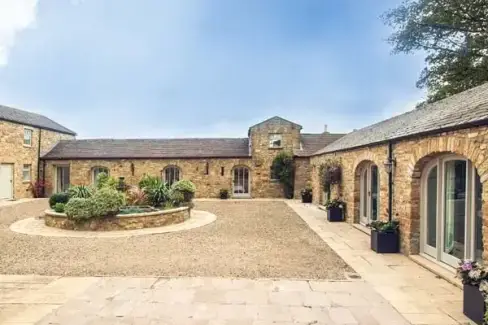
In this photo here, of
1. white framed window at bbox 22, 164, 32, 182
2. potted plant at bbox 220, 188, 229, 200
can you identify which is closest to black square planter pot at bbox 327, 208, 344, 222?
potted plant at bbox 220, 188, 229, 200

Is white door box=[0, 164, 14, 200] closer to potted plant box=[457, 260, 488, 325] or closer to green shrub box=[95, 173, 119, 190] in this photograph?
green shrub box=[95, 173, 119, 190]

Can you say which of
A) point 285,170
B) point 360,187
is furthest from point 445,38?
point 285,170

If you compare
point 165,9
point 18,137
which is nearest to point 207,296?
point 165,9

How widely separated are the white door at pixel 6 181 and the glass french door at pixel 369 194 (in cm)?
1874

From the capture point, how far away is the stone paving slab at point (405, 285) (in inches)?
154

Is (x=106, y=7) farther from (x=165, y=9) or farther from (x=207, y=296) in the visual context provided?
(x=207, y=296)

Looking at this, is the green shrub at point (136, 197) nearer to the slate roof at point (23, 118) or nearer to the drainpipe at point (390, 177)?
the drainpipe at point (390, 177)

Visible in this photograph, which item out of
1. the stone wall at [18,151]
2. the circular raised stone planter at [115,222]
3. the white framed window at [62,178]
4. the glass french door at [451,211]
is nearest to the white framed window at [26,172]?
the stone wall at [18,151]

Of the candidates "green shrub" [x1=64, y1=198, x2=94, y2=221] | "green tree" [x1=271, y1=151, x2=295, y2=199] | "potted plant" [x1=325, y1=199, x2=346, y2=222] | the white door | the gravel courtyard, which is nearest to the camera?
the gravel courtyard

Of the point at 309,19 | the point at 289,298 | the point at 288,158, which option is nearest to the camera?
the point at 289,298

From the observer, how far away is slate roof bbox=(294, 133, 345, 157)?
19947 millimetres

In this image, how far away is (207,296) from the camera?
177 inches

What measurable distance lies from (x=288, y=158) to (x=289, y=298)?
50.0ft

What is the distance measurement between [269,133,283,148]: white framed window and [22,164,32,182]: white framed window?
1521 cm
